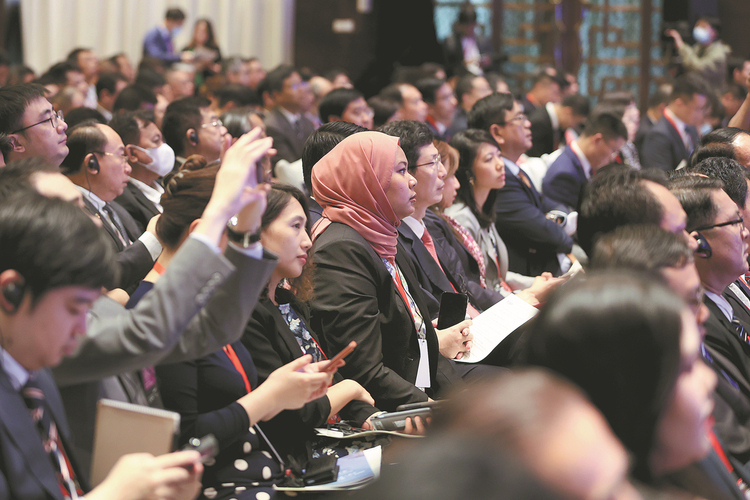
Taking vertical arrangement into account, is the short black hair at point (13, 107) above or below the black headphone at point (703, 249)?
above

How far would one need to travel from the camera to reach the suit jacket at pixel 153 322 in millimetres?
1431

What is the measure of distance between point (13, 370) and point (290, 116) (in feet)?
20.0

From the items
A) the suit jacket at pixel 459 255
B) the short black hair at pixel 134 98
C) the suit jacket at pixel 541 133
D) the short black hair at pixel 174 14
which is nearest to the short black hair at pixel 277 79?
the short black hair at pixel 134 98

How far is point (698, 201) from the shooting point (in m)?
2.41

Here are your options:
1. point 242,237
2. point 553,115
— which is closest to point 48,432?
point 242,237

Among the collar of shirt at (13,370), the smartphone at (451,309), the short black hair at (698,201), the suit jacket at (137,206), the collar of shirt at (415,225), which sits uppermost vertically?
the short black hair at (698,201)

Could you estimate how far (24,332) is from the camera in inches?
49.3

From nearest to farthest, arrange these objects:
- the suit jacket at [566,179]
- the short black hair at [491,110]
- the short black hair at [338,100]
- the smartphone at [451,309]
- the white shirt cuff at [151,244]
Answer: the white shirt cuff at [151,244] < the smartphone at [451,309] < the short black hair at [491,110] < the suit jacket at [566,179] < the short black hair at [338,100]

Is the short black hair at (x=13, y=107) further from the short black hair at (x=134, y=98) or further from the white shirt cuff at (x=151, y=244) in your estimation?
the short black hair at (x=134, y=98)

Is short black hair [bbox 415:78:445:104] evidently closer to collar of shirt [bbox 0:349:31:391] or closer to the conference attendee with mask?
the conference attendee with mask

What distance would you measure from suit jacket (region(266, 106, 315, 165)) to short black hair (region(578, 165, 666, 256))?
3.94 meters

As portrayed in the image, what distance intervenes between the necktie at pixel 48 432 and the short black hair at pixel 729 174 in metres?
2.40

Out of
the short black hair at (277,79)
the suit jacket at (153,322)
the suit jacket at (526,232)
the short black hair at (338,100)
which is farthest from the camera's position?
the short black hair at (277,79)

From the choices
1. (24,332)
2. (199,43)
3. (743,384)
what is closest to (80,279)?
(24,332)
